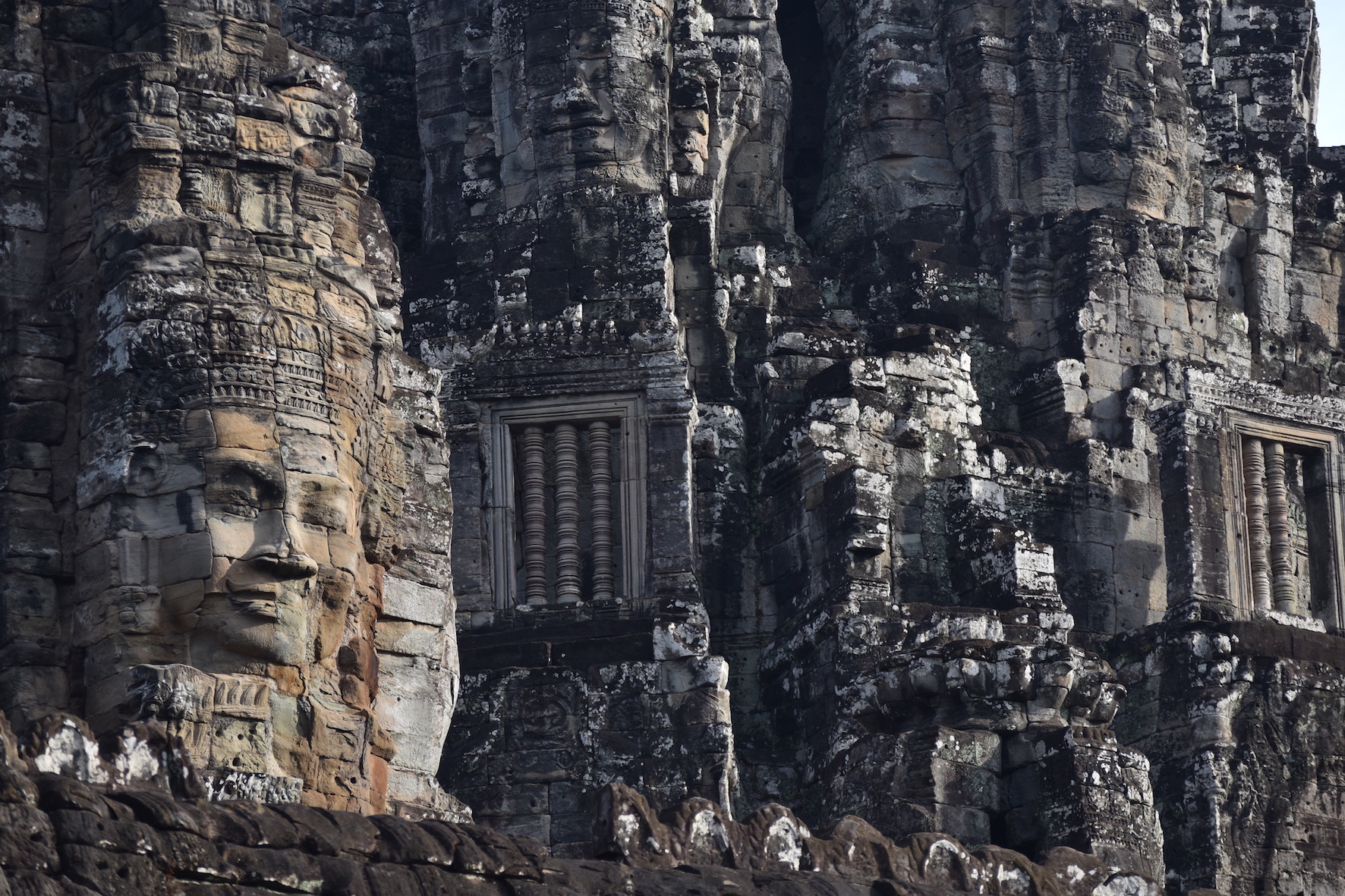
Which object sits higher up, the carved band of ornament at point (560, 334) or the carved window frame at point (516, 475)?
the carved band of ornament at point (560, 334)

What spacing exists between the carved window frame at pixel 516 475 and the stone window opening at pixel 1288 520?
23.3ft

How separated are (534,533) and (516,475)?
26.3 inches

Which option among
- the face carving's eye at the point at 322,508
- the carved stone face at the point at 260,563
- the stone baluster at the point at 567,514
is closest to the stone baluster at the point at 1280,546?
the stone baluster at the point at 567,514

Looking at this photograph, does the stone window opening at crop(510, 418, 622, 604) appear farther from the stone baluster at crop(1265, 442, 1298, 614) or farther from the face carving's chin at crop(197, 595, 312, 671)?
the face carving's chin at crop(197, 595, 312, 671)

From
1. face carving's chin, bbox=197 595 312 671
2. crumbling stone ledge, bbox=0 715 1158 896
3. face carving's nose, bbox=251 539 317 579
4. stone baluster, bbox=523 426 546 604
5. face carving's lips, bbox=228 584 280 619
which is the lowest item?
crumbling stone ledge, bbox=0 715 1158 896

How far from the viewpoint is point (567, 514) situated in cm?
3353

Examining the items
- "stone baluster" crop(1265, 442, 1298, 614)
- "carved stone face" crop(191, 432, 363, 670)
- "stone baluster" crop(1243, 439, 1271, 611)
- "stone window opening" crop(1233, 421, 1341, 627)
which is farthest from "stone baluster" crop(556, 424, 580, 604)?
"carved stone face" crop(191, 432, 363, 670)

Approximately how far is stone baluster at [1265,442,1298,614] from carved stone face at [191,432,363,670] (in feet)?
54.5

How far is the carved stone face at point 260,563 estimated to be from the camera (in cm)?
2239

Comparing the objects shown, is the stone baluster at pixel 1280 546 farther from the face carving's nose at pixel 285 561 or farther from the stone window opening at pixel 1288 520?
the face carving's nose at pixel 285 561

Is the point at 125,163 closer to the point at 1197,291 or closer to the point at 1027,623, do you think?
the point at 1027,623

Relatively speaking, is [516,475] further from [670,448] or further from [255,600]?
[255,600]

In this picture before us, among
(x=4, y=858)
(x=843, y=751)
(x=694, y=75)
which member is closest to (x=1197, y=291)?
(x=694, y=75)

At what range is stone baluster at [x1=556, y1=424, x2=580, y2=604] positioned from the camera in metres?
33.3
